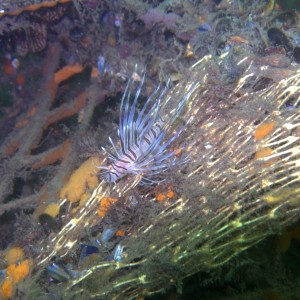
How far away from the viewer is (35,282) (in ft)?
8.65

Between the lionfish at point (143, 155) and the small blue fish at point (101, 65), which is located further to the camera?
the small blue fish at point (101, 65)

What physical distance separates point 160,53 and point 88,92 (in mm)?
1312

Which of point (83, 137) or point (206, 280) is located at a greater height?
point (83, 137)

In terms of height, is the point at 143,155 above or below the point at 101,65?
below

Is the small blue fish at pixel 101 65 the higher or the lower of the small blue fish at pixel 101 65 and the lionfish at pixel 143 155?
the higher

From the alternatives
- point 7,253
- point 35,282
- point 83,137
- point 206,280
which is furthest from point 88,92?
point 206,280

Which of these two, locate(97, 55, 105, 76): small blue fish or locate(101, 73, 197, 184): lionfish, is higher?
locate(97, 55, 105, 76): small blue fish

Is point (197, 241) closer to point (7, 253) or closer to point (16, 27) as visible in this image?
point (7, 253)

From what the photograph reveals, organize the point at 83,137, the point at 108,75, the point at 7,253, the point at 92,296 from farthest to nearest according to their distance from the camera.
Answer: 1. the point at 108,75
2. the point at 83,137
3. the point at 7,253
4. the point at 92,296

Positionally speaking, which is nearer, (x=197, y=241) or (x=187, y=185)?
(x=197, y=241)

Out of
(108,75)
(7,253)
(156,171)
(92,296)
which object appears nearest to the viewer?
(92,296)

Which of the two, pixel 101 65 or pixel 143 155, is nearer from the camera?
pixel 143 155

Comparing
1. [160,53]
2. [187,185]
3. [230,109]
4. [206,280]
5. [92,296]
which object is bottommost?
[206,280]

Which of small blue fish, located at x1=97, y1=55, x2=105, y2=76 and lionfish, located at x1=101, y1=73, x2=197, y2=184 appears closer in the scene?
lionfish, located at x1=101, y1=73, x2=197, y2=184
